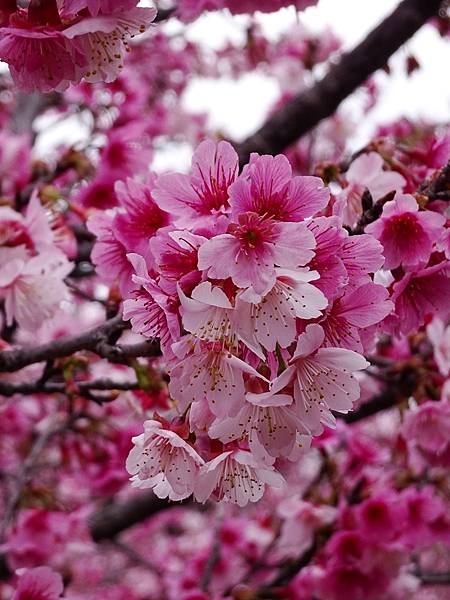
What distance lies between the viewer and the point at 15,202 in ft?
7.98

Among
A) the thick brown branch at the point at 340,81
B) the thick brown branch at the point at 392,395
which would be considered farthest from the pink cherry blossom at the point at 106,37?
the thick brown branch at the point at 340,81

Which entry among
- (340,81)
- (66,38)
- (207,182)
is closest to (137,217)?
(207,182)

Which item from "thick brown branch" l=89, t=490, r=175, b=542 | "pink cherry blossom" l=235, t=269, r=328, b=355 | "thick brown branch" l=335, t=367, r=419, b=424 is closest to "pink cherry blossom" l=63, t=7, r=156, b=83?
"pink cherry blossom" l=235, t=269, r=328, b=355

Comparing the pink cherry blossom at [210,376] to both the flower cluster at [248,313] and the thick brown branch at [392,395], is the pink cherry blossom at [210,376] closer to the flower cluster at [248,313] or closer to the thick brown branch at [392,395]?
the flower cluster at [248,313]

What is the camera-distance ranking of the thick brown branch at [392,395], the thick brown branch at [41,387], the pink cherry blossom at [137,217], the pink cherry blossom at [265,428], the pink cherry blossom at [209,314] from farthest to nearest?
the thick brown branch at [392,395] → the thick brown branch at [41,387] → the pink cherry blossom at [137,217] → the pink cherry blossom at [265,428] → the pink cherry blossom at [209,314]

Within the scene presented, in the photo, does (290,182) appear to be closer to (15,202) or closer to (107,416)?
(15,202)

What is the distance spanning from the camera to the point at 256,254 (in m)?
1.03

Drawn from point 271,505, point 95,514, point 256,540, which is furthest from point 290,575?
point 271,505

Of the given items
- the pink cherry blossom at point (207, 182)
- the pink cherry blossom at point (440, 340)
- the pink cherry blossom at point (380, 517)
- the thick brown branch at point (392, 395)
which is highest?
the pink cherry blossom at point (207, 182)

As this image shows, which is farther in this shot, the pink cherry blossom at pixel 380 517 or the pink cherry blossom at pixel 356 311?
the pink cherry blossom at pixel 380 517

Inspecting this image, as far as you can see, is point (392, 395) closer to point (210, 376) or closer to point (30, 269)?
point (30, 269)

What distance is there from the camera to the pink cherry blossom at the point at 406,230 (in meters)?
1.21

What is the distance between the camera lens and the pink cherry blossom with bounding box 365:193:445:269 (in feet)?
3.99

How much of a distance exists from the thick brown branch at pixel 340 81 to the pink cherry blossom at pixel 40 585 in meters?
1.62
